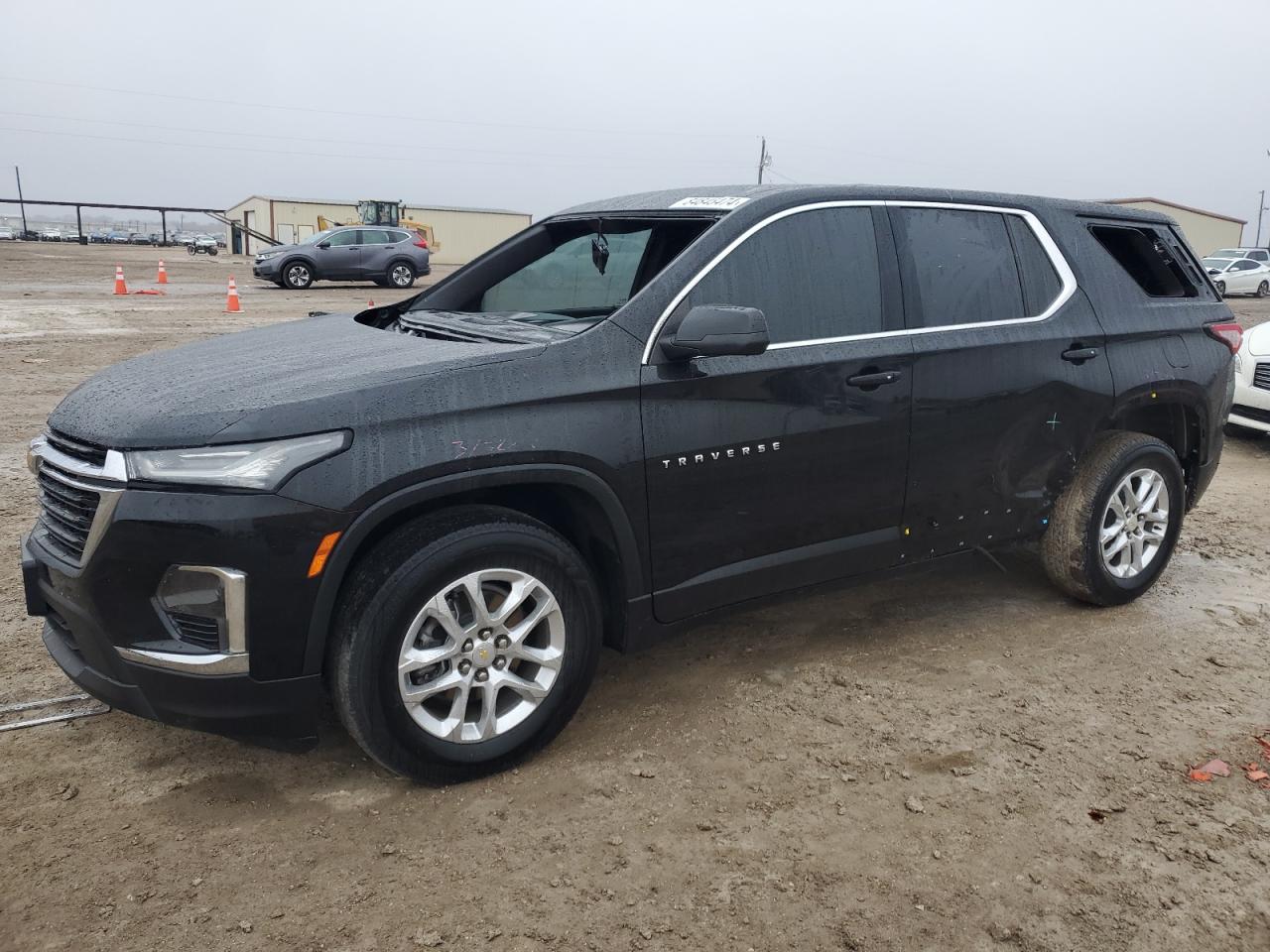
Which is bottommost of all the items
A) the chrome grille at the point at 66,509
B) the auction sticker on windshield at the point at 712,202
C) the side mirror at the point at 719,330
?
the chrome grille at the point at 66,509

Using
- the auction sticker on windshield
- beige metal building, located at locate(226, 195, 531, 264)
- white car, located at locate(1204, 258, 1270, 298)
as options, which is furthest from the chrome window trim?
beige metal building, located at locate(226, 195, 531, 264)

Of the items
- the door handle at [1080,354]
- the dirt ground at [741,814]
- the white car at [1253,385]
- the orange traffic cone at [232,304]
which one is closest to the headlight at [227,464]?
the dirt ground at [741,814]

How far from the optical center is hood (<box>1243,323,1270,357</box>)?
312 inches

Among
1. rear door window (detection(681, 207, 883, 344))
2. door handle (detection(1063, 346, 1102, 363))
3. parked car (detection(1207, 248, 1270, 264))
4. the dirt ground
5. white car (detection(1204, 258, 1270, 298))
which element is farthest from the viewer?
parked car (detection(1207, 248, 1270, 264))

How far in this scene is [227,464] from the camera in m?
2.63

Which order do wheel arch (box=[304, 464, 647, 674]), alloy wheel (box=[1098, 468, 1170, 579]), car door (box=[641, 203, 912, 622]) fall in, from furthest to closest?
alloy wheel (box=[1098, 468, 1170, 579]) < car door (box=[641, 203, 912, 622]) < wheel arch (box=[304, 464, 647, 674])

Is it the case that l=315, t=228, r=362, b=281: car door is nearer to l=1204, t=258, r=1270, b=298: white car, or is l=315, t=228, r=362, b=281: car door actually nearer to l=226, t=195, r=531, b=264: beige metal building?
l=1204, t=258, r=1270, b=298: white car

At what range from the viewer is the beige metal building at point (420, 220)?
2258 inches

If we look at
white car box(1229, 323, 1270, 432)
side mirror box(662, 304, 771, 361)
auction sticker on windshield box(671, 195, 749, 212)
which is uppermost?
auction sticker on windshield box(671, 195, 749, 212)

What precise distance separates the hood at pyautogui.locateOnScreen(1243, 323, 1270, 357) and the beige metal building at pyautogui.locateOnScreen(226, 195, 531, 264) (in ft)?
165

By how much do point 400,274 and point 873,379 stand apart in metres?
23.0

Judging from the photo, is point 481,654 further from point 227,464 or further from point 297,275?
point 297,275

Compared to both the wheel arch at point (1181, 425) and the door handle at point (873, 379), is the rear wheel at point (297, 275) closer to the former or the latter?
the wheel arch at point (1181, 425)

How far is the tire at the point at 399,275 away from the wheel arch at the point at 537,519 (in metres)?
23.0
